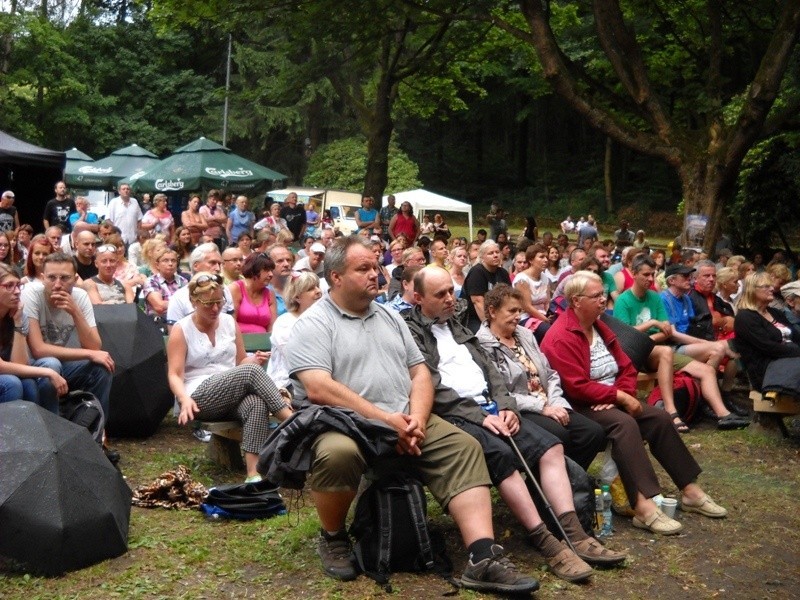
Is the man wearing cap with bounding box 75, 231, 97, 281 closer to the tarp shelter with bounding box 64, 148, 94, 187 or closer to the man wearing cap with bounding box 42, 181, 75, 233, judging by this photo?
the man wearing cap with bounding box 42, 181, 75, 233

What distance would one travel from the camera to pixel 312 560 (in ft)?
16.7

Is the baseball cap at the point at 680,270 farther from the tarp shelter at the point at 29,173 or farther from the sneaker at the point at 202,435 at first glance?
the tarp shelter at the point at 29,173

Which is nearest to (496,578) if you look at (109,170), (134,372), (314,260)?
(134,372)

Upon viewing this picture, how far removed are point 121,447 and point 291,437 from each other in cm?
275

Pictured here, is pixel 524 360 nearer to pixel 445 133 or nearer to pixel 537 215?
pixel 537 215

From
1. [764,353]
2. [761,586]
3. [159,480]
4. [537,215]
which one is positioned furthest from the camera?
[537,215]

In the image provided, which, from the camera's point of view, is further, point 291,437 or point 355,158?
point 355,158

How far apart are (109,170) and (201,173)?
5.88 m

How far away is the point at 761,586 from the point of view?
17.5ft

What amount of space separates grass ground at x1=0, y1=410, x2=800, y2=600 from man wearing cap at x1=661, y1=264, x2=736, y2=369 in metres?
2.47

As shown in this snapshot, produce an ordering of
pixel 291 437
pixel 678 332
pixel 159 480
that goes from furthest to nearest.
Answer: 1. pixel 678 332
2. pixel 159 480
3. pixel 291 437

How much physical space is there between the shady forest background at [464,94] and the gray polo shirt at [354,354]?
10922 millimetres

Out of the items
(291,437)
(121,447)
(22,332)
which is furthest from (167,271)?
(291,437)

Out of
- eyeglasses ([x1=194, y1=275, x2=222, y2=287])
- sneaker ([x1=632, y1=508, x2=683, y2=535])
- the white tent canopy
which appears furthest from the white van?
sneaker ([x1=632, y1=508, x2=683, y2=535])
